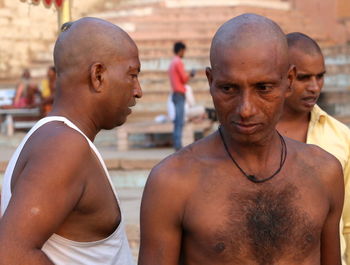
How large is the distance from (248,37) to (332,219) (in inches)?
25.7

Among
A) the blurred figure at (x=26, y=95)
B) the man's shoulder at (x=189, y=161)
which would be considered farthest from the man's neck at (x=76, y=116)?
the blurred figure at (x=26, y=95)

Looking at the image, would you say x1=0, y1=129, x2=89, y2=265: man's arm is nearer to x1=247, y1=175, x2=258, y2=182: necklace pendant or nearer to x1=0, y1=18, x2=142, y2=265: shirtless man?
x1=0, y1=18, x2=142, y2=265: shirtless man

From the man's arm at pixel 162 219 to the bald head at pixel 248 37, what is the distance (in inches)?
15.1

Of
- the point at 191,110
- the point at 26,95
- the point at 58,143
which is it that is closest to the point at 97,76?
the point at 58,143

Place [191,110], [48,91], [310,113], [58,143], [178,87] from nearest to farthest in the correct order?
[58,143] → [310,113] → [178,87] → [191,110] → [48,91]

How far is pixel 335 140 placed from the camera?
3447mm

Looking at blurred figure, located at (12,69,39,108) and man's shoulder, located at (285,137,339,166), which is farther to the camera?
blurred figure, located at (12,69,39,108)

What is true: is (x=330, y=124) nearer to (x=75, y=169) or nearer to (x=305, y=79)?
(x=305, y=79)

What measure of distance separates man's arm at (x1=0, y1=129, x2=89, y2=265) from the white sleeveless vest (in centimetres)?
10

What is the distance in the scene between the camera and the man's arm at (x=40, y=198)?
2.07 meters

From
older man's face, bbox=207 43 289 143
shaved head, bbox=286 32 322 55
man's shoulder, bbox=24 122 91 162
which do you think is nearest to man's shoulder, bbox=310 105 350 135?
shaved head, bbox=286 32 322 55

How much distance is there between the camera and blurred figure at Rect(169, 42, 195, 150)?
→ 956 cm

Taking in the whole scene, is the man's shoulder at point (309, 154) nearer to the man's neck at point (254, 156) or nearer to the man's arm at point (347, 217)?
the man's neck at point (254, 156)

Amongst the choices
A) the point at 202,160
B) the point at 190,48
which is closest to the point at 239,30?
the point at 202,160
